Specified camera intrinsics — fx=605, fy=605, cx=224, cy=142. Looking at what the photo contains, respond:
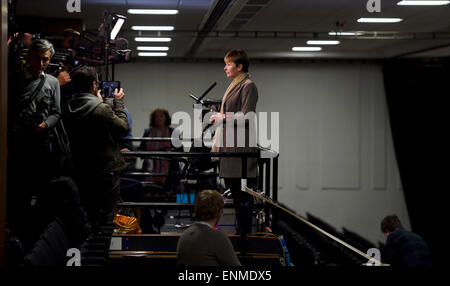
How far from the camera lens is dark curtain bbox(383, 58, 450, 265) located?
11828mm

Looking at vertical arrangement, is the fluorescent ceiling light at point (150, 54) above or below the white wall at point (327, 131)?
above

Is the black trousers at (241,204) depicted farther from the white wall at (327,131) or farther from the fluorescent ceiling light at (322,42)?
the white wall at (327,131)

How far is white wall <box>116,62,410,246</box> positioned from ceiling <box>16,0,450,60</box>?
812 mm

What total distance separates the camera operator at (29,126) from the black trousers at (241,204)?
1.22 metres

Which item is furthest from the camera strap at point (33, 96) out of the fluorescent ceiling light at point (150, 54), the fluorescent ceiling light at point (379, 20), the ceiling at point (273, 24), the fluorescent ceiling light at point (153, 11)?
the fluorescent ceiling light at point (150, 54)

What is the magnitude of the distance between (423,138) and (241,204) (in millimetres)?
9266

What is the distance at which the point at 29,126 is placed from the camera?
3543 millimetres

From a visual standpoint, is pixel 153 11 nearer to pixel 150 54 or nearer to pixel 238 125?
pixel 150 54

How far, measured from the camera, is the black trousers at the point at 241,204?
3.88 metres

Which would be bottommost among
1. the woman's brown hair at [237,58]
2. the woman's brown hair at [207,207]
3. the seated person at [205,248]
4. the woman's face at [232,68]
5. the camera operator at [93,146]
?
the seated person at [205,248]

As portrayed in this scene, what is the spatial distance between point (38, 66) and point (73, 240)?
3.87 feet

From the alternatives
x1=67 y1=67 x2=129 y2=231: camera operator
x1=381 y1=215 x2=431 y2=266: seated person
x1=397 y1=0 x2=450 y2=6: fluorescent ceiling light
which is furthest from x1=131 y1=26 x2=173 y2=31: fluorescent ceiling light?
x1=67 y1=67 x2=129 y2=231: camera operator

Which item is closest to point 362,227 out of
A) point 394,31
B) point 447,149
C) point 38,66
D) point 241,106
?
point 447,149
